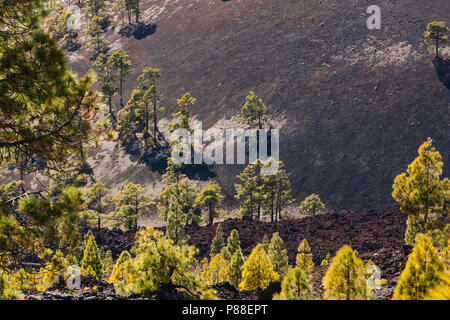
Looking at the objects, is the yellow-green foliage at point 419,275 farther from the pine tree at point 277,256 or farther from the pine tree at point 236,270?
the pine tree at point 277,256

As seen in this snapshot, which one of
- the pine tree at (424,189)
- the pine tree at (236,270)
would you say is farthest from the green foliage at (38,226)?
the pine tree at (424,189)

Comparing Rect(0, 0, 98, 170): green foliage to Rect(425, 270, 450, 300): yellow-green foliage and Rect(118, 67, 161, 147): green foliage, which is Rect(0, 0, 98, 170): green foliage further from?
Rect(118, 67, 161, 147): green foliage

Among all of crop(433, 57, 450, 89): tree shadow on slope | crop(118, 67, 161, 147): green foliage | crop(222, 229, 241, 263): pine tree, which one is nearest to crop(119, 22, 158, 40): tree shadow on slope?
crop(118, 67, 161, 147): green foliage

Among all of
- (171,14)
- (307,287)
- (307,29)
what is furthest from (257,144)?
(171,14)

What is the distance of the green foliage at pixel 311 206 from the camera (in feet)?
153

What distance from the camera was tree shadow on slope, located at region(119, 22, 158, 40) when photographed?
10312cm

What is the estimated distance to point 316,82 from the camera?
6938cm

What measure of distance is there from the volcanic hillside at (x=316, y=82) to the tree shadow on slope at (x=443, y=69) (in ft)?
2.56

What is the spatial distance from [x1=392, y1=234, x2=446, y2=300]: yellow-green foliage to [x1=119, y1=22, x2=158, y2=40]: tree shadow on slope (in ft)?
342

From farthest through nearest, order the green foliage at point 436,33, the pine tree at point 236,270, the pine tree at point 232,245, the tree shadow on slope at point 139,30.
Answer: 1. the tree shadow on slope at point 139,30
2. the green foliage at point 436,33
3. the pine tree at point 232,245
4. the pine tree at point 236,270

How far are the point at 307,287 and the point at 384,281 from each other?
26.7 feet

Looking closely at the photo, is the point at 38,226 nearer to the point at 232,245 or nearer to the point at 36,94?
the point at 36,94

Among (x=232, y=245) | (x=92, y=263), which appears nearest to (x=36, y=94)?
(x=92, y=263)

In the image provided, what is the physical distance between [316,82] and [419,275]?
65.7 meters
